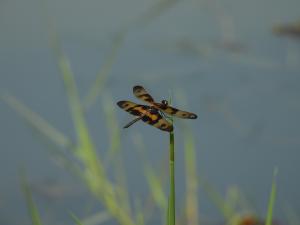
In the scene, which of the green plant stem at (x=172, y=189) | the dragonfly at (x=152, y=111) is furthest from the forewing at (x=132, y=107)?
the green plant stem at (x=172, y=189)

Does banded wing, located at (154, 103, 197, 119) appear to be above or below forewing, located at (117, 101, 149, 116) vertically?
below

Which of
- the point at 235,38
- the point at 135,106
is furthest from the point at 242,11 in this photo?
the point at 135,106

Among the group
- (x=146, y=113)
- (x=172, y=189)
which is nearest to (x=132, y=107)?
(x=146, y=113)

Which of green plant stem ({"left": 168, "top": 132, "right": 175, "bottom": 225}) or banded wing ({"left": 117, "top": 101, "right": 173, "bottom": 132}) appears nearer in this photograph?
green plant stem ({"left": 168, "top": 132, "right": 175, "bottom": 225})

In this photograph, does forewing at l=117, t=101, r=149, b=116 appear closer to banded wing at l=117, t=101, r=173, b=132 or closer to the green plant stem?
banded wing at l=117, t=101, r=173, b=132

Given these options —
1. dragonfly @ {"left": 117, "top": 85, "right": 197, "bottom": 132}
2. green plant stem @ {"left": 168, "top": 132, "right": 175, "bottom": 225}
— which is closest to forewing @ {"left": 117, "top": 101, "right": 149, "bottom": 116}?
dragonfly @ {"left": 117, "top": 85, "right": 197, "bottom": 132}

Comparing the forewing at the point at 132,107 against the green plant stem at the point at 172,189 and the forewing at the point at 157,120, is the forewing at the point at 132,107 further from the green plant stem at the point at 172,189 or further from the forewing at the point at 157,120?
the green plant stem at the point at 172,189

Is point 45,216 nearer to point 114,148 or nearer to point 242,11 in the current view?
point 114,148

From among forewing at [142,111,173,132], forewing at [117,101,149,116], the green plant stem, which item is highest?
forewing at [117,101,149,116]
